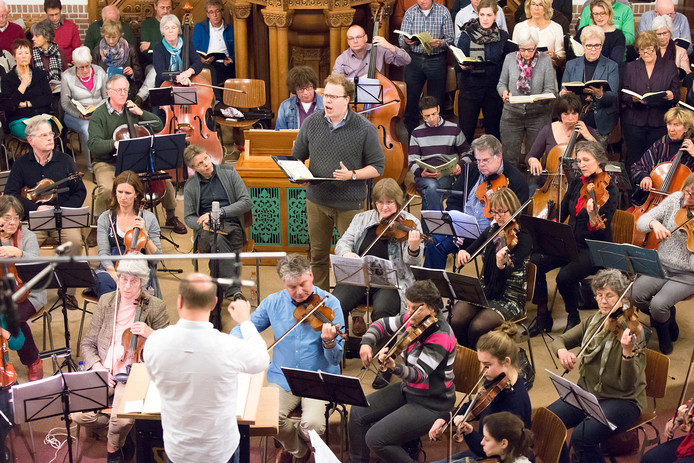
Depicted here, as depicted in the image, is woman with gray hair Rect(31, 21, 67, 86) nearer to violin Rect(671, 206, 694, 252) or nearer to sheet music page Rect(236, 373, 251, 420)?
sheet music page Rect(236, 373, 251, 420)

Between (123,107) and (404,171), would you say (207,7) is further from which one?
(404,171)

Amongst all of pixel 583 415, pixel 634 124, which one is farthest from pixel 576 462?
pixel 634 124

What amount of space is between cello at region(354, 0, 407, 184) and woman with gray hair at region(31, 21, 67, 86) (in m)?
2.94

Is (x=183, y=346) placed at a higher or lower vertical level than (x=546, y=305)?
higher

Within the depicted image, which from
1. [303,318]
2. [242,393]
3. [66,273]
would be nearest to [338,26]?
[66,273]

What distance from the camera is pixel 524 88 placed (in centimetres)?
727

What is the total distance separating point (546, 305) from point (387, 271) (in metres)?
1.38

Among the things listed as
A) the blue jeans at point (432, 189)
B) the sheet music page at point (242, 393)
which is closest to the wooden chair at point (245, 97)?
the blue jeans at point (432, 189)

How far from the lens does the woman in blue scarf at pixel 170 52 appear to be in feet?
26.6

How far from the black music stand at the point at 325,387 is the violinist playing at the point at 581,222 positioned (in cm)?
204

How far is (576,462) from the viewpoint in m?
4.88

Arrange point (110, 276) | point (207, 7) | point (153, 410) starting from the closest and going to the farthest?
point (153, 410) < point (110, 276) < point (207, 7)

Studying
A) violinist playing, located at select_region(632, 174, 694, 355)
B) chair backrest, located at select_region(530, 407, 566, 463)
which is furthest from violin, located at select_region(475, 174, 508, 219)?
chair backrest, located at select_region(530, 407, 566, 463)

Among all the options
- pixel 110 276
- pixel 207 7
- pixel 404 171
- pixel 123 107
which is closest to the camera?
pixel 110 276
